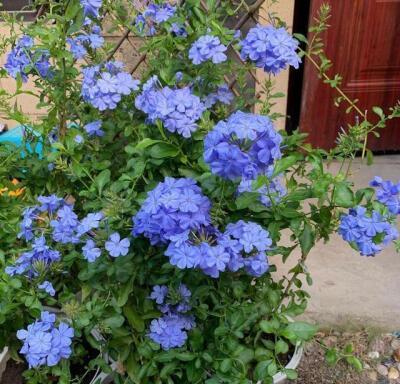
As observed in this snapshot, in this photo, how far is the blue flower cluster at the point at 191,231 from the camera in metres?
0.96

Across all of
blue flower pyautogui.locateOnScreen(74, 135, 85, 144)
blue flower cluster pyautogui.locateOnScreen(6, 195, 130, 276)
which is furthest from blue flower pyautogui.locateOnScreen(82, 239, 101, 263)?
blue flower pyautogui.locateOnScreen(74, 135, 85, 144)

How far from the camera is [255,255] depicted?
1.11 metres

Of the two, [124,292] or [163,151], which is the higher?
[163,151]

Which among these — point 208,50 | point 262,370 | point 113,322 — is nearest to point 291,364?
point 262,370

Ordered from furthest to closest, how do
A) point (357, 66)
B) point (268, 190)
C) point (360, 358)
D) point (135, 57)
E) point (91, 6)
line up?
1. point (357, 66)
2. point (135, 57)
3. point (360, 358)
4. point (91, 6)
5. point (268, 190)

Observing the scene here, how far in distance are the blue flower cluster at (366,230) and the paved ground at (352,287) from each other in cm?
91

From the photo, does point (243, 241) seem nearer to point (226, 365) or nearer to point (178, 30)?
point (226, 365)

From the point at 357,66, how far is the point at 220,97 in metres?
1.68

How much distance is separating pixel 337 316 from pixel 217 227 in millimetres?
1104

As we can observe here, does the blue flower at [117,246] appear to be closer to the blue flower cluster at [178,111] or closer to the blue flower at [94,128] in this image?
the blue flower cluster at [178,111]

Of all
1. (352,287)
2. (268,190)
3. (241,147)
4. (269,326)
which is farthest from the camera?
(352,287)

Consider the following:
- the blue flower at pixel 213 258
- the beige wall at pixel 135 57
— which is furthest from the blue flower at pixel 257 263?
the beige wall at pixel 135 57

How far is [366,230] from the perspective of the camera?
104 centimetres

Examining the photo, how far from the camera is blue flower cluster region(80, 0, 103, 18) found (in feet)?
4.27
